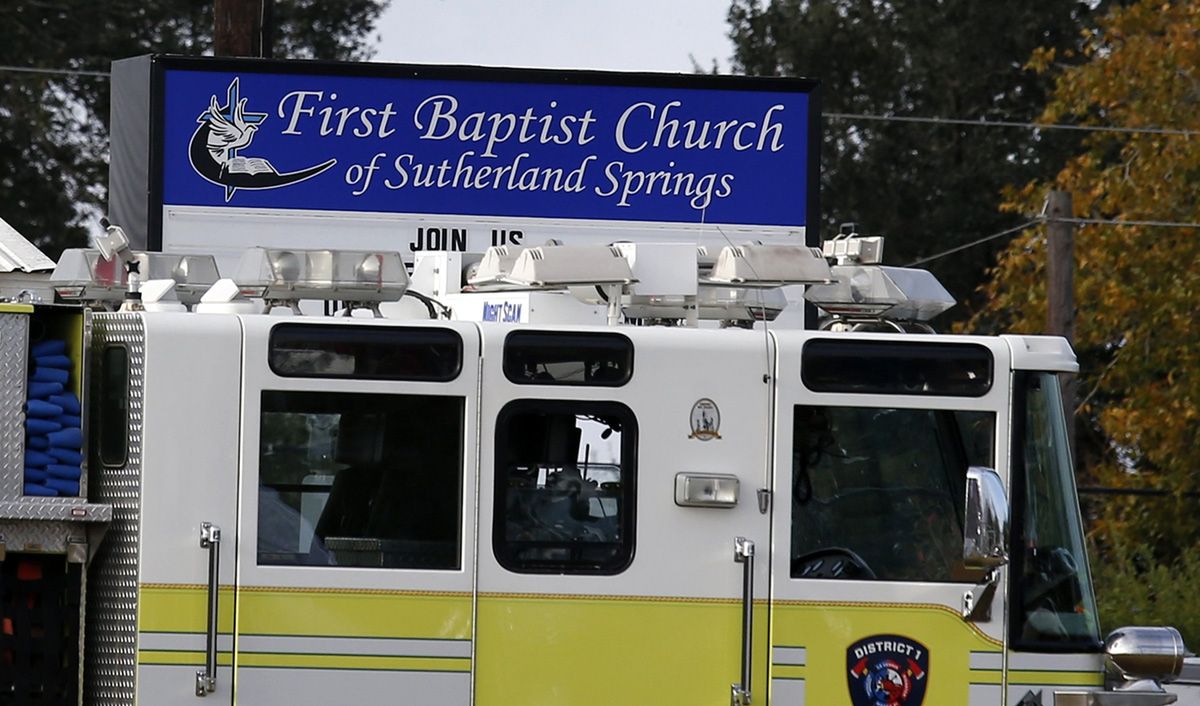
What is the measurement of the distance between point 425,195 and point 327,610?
18.7ft

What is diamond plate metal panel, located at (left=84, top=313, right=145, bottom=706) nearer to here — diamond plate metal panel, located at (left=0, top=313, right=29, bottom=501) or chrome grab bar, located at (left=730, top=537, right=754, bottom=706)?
diamond plate metal panel, located at (left=0, top=313, right=29, bottom=501)

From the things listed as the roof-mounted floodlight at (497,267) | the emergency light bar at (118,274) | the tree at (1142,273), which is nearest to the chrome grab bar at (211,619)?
the emergency light bar at (118,274)

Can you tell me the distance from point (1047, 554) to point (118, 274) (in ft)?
10.3

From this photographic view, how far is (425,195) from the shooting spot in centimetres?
1104

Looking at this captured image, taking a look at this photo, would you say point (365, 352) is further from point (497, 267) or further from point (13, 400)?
point (13, 400)

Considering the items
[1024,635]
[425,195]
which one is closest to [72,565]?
[1024,635]

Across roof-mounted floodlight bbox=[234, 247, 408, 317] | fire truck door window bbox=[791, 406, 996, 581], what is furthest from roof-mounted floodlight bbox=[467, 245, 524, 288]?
fire truck door window bbox=[791, 406, 996, 581]

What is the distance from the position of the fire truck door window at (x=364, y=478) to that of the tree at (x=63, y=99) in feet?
75.6

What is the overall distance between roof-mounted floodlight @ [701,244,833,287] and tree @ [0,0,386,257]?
74.9 ft

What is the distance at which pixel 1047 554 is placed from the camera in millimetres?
5922

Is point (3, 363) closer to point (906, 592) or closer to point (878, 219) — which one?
point (906, 592)

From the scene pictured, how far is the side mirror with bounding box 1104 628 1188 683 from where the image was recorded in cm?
577

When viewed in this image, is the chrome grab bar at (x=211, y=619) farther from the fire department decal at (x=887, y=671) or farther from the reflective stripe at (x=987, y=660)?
the reflective stripe at (x=987, y=660)

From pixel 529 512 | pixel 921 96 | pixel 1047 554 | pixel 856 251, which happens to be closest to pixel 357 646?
pixel 529 512
